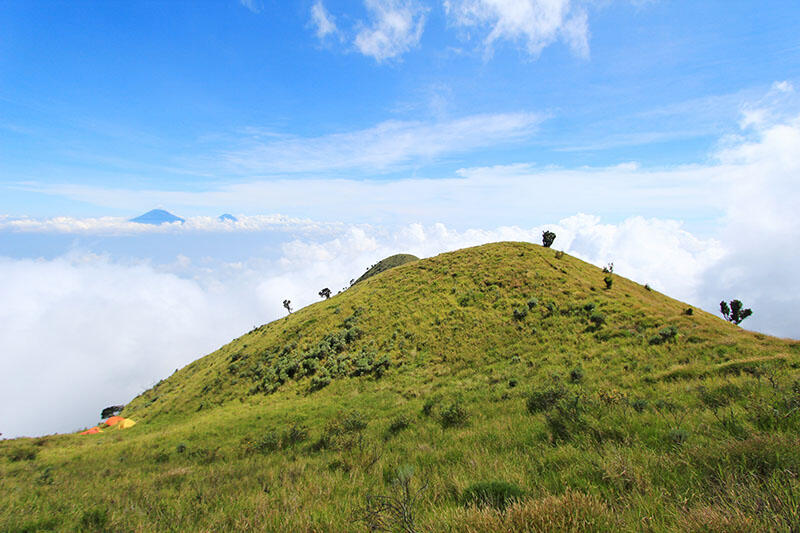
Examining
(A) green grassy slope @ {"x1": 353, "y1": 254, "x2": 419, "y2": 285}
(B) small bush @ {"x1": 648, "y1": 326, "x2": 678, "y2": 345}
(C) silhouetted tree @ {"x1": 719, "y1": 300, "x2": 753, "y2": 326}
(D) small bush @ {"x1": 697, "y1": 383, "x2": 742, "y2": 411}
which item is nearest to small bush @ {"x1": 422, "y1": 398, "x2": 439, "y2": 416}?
(D) small bush @ {"x1": 697, "y1": 383, "x2": 742, "y2": 411}

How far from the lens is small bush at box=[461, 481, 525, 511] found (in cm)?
418

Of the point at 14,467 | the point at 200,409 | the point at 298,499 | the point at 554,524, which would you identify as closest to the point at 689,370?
the point at 554,524

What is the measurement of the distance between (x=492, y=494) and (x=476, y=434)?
5.15 m

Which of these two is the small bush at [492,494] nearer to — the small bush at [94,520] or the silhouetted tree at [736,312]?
the small bush at [94,520]

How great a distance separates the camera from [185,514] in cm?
570

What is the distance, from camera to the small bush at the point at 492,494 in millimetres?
4176

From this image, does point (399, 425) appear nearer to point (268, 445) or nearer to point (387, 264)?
point (268, 445)

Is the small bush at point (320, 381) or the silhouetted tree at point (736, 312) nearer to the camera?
the small bush at point (320, 381)

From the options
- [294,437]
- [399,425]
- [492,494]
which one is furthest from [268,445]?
[492,494]

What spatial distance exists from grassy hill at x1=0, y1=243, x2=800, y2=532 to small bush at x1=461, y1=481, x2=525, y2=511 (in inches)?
1.3

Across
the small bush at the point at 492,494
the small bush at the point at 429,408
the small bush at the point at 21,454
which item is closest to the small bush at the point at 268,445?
the small bush at the point at 429,408

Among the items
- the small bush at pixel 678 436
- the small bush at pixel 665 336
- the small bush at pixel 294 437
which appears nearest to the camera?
the small bush at pixel 678 436

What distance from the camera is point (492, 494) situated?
4492mm

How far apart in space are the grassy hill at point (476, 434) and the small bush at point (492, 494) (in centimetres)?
3
